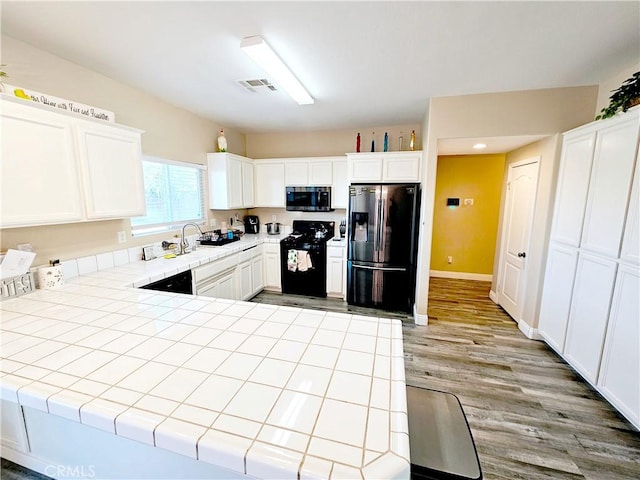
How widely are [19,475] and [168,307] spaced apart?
119 cm

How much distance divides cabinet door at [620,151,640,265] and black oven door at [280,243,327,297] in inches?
115

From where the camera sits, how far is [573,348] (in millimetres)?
2340

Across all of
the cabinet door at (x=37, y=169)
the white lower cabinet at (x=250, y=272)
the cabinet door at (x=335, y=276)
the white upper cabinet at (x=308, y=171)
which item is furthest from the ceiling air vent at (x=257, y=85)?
the cabinet door at (x=335, y=276)

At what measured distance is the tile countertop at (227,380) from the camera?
69 cm

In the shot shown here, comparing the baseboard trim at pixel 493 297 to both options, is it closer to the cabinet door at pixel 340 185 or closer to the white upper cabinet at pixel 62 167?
the cabinet door at pixel 340 185

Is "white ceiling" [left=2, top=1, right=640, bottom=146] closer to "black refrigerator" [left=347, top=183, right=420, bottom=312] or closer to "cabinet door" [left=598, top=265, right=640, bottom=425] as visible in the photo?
"black refrigerator" [left=347, top=183, right=420, bottom=312]

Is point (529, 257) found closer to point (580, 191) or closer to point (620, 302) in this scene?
point (580, 191)

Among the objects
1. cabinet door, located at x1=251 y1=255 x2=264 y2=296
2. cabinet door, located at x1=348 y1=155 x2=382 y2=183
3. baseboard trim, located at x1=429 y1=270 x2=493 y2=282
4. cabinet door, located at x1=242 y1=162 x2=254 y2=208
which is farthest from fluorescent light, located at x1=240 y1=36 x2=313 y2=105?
baseboard trim, located at x1=429 y1=270 x2=493 y2=282

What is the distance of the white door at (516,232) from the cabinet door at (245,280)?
3.48 meters

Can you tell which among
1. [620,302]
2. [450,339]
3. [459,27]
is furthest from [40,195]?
Result: [620,302]

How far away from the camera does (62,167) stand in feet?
5.86

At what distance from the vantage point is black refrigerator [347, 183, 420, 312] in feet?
11.4

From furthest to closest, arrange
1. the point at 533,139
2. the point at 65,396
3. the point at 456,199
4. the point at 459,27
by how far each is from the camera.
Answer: the point at 456,199 < the point at 533,139 < the point at 459,27 < the point at 65,396

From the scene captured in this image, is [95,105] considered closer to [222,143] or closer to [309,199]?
[222,143]
